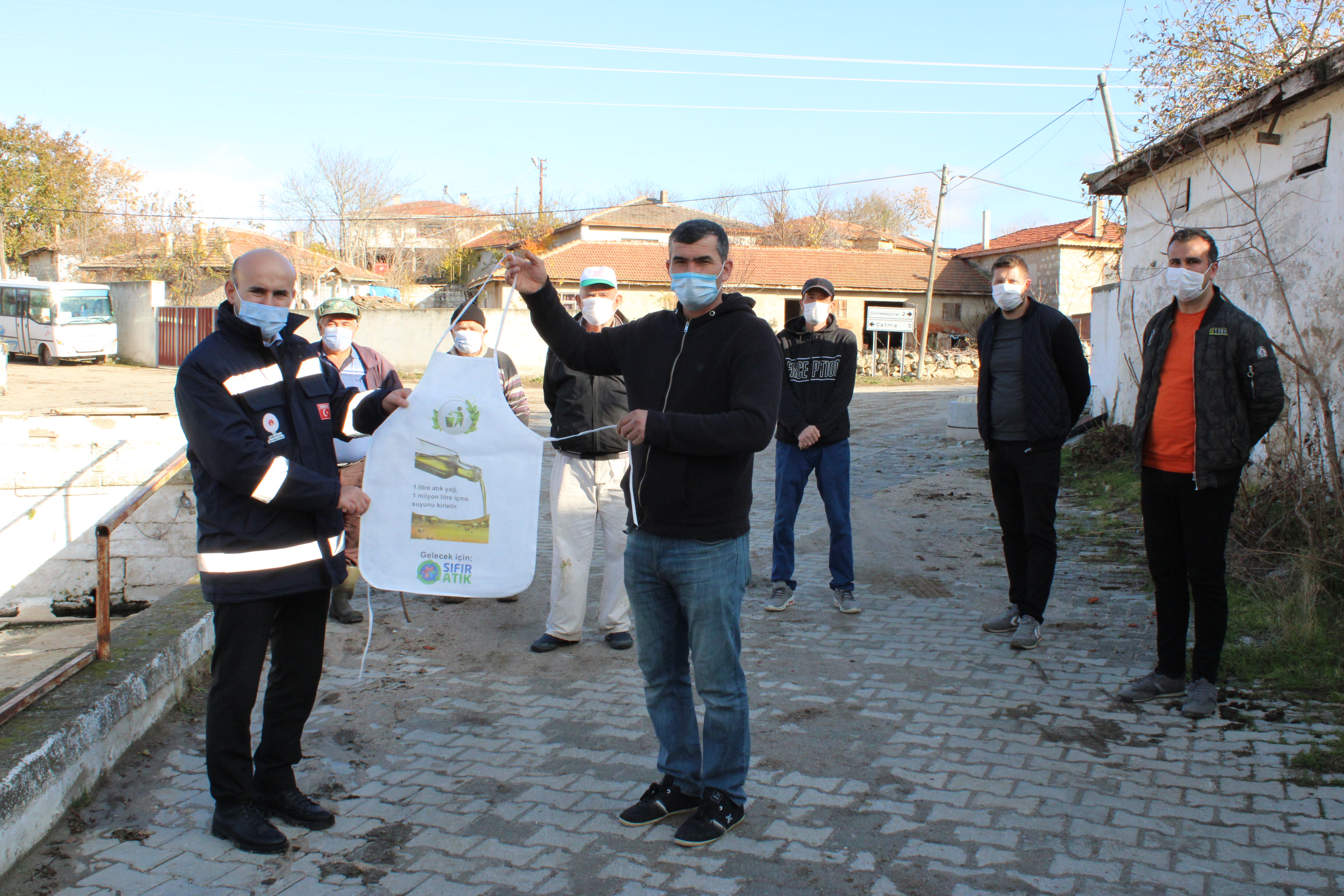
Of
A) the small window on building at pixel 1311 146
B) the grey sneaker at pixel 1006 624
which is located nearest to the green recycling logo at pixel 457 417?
the grey sneaker at pixel 1006 624

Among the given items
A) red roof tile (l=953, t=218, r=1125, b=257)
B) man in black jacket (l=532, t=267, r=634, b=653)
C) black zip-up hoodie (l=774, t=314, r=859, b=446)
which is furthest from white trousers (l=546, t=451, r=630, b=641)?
red roof tile (l=953, t=218, r=1125, b=257)

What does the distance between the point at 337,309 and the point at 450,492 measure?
2772 mm

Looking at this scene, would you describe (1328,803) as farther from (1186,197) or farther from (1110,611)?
(1186,197)

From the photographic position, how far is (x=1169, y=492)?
14.3 feet

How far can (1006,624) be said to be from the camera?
17.6 feet

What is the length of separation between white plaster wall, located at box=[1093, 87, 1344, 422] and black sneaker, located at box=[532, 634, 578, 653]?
4895 mm

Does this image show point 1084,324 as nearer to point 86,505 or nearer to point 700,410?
point 86,505

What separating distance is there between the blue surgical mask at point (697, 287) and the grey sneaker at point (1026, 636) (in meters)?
3.01

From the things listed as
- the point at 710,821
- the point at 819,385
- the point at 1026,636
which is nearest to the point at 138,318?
the point at 819,385

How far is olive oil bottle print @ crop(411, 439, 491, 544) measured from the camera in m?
3.50

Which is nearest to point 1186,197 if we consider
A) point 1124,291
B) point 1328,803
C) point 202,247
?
point 1124,291

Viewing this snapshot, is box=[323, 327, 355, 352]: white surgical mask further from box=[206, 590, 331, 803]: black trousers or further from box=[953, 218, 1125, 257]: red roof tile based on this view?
box=[953, 218, 1125, 257]: red roof tile

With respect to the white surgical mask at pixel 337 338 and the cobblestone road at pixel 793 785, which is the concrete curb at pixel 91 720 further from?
the white surgical mask at pixel 337 338

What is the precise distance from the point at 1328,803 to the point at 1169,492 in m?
1.51
